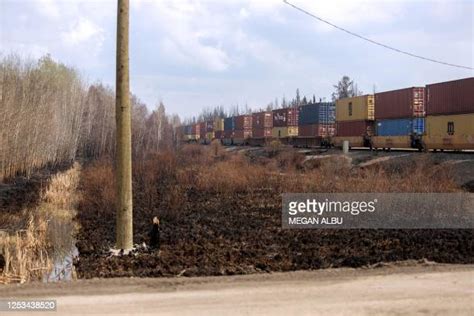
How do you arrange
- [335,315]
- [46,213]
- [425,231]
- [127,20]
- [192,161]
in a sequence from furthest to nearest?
[192,161], [46,213], [425,231], [127,20], [335,315]

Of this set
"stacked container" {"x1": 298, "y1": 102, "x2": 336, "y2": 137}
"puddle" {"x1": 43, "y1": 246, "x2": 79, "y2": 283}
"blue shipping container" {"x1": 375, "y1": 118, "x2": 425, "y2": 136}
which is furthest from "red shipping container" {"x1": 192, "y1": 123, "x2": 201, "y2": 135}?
"puddle" {"x1": 43, "y1": 246, "x2": 79, "y2": 283}

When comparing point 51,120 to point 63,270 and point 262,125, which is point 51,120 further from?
point 262,125

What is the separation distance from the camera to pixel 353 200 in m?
12.9

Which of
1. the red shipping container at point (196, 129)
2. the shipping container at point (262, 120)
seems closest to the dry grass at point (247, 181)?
the shipping container at point (262, 120)

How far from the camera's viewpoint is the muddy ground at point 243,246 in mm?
7777

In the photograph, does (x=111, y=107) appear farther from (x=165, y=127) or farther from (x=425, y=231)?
(x=425, y=231)

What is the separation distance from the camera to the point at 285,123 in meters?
60.1

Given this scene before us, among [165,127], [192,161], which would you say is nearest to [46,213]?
[192,161]

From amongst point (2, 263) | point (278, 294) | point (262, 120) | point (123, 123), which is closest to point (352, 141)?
point (262, 120)

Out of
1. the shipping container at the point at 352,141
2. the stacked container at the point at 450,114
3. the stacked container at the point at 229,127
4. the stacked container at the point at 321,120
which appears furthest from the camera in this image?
→ the stacked container at the point at 229,127

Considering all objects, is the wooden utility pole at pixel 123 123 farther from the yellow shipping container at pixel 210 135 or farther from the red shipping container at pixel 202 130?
the red shipping container at pixel 202 130

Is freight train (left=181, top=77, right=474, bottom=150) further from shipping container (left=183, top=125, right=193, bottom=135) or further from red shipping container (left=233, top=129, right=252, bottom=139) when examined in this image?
shipping container (left=183, top=125, right=193, bottom=135)

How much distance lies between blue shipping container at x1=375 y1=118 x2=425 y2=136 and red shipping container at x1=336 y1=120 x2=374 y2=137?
4.23 feet

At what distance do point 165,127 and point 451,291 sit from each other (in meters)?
62.6
